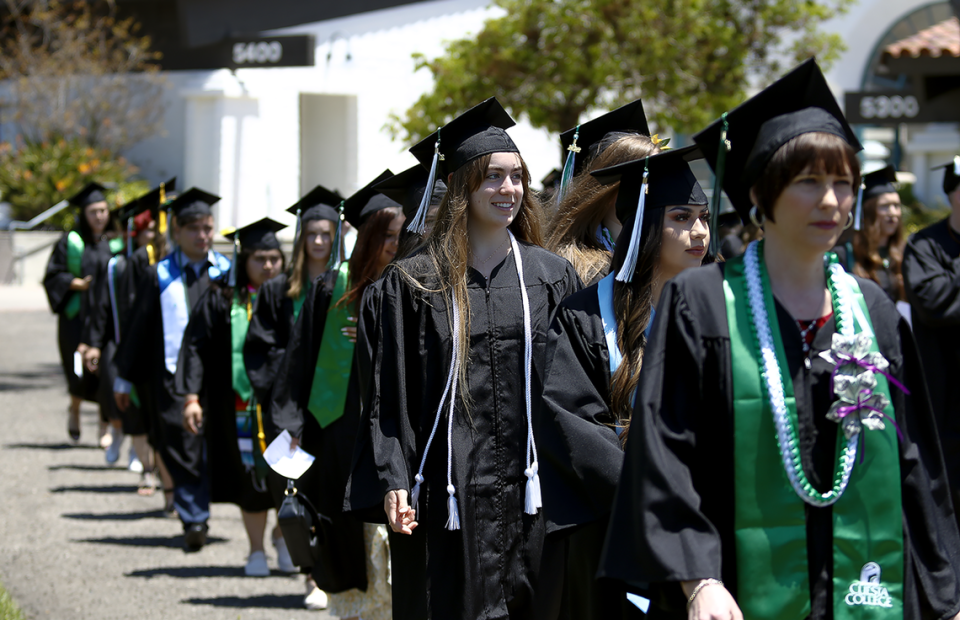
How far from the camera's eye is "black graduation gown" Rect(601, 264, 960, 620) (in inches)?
92.3

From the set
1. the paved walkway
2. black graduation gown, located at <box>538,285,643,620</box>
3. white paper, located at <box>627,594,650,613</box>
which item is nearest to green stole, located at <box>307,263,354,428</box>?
the paved walkway

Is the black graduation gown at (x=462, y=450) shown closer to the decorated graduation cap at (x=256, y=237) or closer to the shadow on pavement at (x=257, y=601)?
the shadow on pavement at (x=257, y=601)

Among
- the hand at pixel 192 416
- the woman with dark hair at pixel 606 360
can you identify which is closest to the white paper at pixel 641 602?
the woman with dark hair at pixel 606 360

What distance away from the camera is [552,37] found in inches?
421

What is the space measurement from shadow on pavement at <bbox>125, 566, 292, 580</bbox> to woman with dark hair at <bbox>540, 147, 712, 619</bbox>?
3.64 meters

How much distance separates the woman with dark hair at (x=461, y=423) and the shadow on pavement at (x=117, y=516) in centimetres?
455

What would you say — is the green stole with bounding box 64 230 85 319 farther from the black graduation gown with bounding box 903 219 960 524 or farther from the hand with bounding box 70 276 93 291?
the black graduation gown with bounding box 903 219 960 524

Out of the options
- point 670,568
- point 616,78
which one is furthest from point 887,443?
point 616,78

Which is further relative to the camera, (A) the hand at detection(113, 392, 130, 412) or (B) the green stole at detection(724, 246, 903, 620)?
(A) the hand at detection(113, 392, 130, 412)

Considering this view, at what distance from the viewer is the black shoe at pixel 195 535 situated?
698 cm

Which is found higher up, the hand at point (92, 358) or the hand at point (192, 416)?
the hand at point (192, 416)

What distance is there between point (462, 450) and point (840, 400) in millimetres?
1655

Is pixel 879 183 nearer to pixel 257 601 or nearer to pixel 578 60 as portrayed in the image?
pixel 578 60

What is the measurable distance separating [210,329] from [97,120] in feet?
57.5
